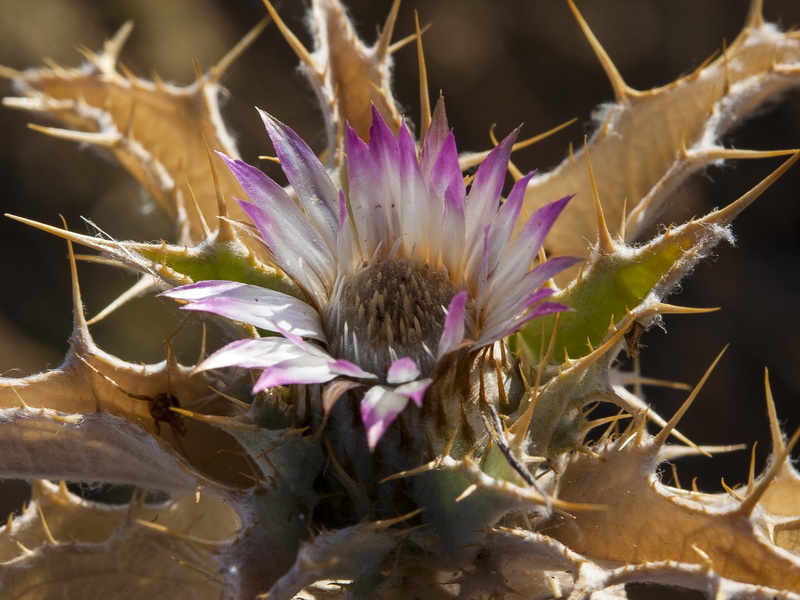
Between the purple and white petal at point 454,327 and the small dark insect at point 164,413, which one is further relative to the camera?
the small dark insect at point 164,413

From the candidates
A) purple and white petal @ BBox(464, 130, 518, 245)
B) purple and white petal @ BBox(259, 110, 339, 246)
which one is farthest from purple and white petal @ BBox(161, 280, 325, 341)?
purple and white petal @ BBox(464, 130, 518, 245)

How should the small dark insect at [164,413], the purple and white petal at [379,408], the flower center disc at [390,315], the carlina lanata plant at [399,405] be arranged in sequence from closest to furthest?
the purple and white petal at [379,408], the carlina lanata plant at [399,405], the flower center disc at [390,315], the small dark insect at [164,413]

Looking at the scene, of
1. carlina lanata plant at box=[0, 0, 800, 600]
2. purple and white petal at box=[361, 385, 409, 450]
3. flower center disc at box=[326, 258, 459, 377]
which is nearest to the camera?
purple and white petal at box=[361, 385, 409, 450]

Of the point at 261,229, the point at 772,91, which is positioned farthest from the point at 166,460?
the point at 772,91

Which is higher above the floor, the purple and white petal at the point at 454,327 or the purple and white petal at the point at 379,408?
the purple and white petal at the point at 454,327

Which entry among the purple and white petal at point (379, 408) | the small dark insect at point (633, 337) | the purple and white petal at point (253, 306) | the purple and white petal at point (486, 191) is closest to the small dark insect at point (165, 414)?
the purple and white petal at point (253, 306)

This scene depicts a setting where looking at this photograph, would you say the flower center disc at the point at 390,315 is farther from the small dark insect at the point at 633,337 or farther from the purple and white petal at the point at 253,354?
the small dark insect at the point at 633,337

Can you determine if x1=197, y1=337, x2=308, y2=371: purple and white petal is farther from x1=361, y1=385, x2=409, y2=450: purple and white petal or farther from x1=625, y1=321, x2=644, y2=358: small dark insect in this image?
x1=625, y1=321, x2=644, y2=358: small dark insect

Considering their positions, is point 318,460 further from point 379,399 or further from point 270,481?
point 379,399
